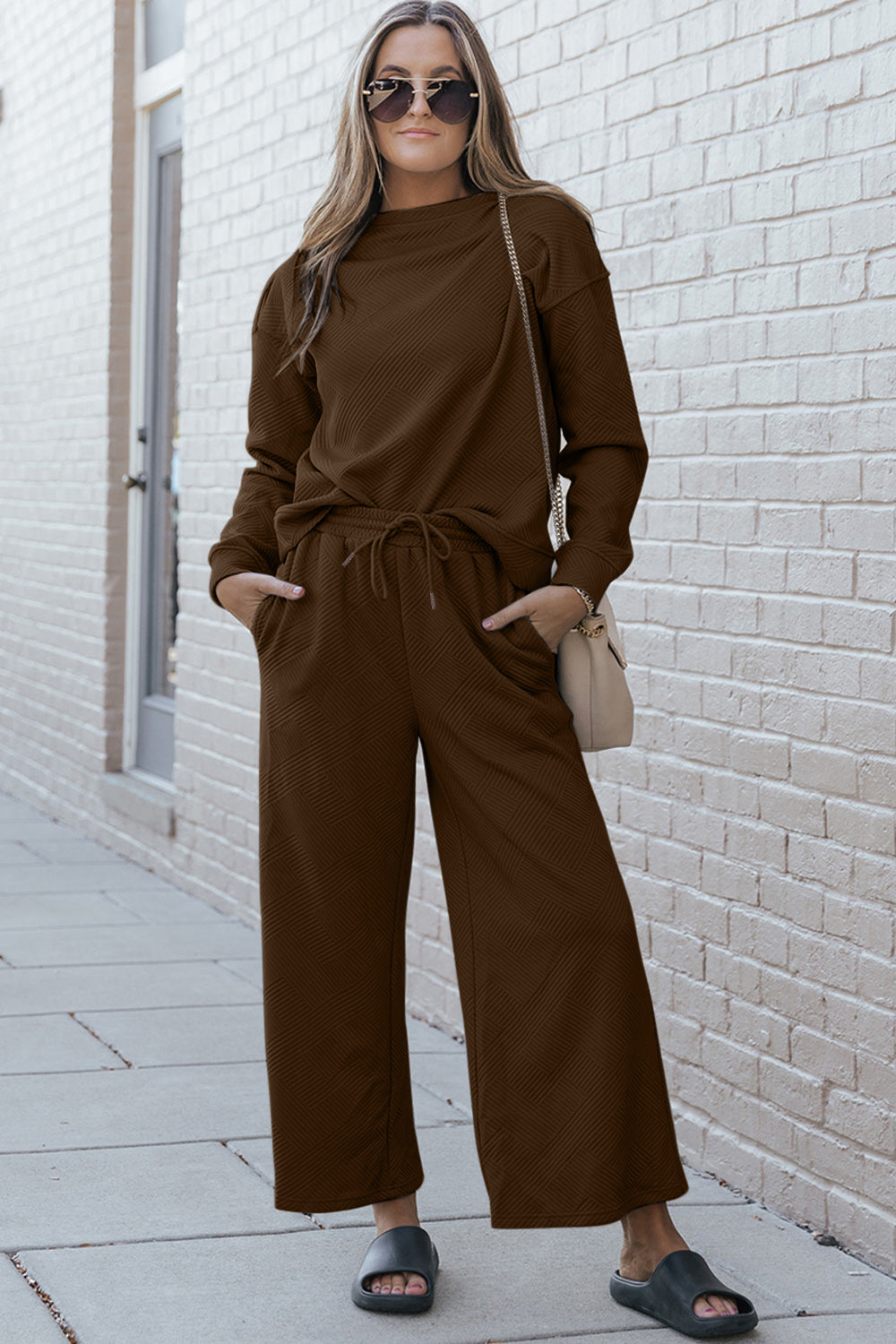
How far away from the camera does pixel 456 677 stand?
8.49 ft

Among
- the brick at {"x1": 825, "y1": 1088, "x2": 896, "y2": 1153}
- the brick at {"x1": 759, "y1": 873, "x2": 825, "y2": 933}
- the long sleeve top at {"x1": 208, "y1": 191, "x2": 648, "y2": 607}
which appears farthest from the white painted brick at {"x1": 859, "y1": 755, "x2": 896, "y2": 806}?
the long sleeve top at {"x1": 208, "y1": 191, "x2": 648, "y2": 607}

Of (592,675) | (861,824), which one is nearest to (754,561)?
(861,824)

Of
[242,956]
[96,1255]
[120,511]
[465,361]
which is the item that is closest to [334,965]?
[96,1255]

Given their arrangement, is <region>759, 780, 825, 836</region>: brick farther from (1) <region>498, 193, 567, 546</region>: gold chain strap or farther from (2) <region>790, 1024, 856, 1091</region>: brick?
(1) <region>498, 193, 567, 546</region>: gold chain strap

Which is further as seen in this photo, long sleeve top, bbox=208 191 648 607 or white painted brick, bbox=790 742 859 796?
white painted brick, bbox=790 742 859 796

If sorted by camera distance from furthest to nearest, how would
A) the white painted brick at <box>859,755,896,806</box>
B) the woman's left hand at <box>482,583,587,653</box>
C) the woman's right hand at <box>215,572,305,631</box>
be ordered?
the white painted brick at <box>859,755,896,806</box>, the woman's right hand at <box>215,572,305,631</box>, the woman's left hand at <box>482,583,587,653</box>

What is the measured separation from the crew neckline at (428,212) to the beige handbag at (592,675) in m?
0.04

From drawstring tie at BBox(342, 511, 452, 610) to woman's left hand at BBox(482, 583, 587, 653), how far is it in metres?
0.10

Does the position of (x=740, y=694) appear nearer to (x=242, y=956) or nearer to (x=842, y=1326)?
(x=842, y=1326)

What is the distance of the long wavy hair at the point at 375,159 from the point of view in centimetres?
265

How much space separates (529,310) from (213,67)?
143 inches

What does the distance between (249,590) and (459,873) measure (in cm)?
52

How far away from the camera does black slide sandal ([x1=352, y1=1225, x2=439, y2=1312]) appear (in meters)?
2.71

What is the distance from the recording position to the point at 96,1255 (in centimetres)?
291
